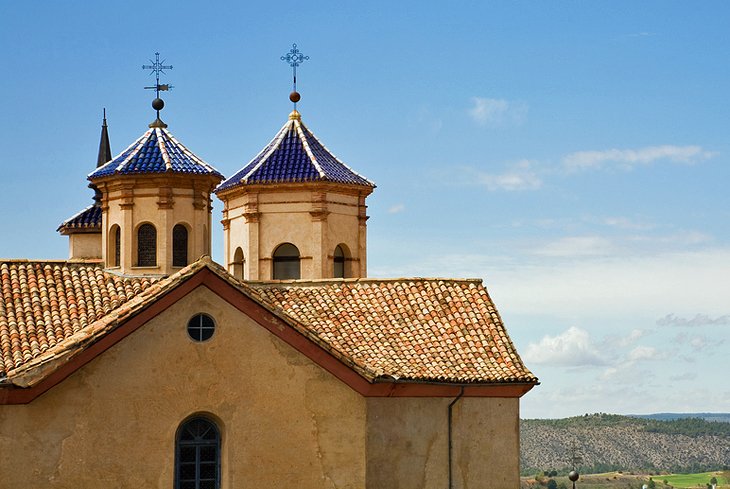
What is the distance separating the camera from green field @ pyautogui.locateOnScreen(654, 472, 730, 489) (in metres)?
121

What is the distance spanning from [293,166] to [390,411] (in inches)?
368

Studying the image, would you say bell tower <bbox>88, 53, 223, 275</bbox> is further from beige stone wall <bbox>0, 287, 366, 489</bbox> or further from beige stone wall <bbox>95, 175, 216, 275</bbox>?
beige stone wall <bbox>0, 287, 366, 489</bbox>

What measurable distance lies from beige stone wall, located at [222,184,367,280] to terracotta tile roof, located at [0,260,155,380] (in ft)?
16.5

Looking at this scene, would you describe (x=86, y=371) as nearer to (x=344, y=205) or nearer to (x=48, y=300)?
(x=48, y=300)

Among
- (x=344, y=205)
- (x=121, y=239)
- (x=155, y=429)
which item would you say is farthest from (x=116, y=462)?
(x=344, y=205)

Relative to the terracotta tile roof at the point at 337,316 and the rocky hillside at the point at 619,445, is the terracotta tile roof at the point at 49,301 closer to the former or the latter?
the terracotta tile roof at the point at 337,316

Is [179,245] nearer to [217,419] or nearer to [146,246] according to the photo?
[146,246]

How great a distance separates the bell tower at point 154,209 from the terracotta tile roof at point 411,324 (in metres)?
3.55

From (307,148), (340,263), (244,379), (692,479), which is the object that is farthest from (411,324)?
(692,479)

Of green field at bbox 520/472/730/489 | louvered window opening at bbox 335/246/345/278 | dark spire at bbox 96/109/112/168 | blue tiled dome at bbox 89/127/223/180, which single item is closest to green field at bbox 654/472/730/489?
green field at bbox 520/472/730/489

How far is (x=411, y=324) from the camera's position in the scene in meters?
32.4

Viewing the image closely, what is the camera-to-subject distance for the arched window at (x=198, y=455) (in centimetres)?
2911

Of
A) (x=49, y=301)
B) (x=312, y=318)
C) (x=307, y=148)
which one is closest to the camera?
(x=49, y=301)

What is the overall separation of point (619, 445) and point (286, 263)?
315 ft
